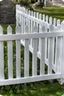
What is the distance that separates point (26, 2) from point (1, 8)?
3.45 m

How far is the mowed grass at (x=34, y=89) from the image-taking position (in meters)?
4.87

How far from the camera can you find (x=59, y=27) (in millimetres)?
5191

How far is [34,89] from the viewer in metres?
5.07

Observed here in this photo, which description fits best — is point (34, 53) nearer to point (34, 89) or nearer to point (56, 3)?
point (34, 89)

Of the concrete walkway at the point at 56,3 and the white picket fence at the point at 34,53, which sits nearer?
the white picket fence at the point at 34,53

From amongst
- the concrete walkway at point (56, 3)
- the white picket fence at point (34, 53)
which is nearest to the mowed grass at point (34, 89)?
the white picket fence at point (34, 53)

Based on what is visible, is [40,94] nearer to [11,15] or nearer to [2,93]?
[2,93]

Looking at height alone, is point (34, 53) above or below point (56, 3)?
above

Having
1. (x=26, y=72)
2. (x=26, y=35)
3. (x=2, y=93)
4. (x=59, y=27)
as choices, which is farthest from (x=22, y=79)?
(x=59, y=27)

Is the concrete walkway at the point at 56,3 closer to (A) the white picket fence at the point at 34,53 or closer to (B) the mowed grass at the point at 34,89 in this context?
(A) the white picket fence at the point at 34,53

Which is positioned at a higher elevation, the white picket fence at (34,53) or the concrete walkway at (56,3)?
the white picket fence at (34,53)

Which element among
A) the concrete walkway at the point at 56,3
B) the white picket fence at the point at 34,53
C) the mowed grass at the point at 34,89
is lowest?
the concrete walkway at the point at 56,3

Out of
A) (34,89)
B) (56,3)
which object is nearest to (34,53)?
(34,89)

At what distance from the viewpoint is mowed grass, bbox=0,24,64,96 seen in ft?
16.0
